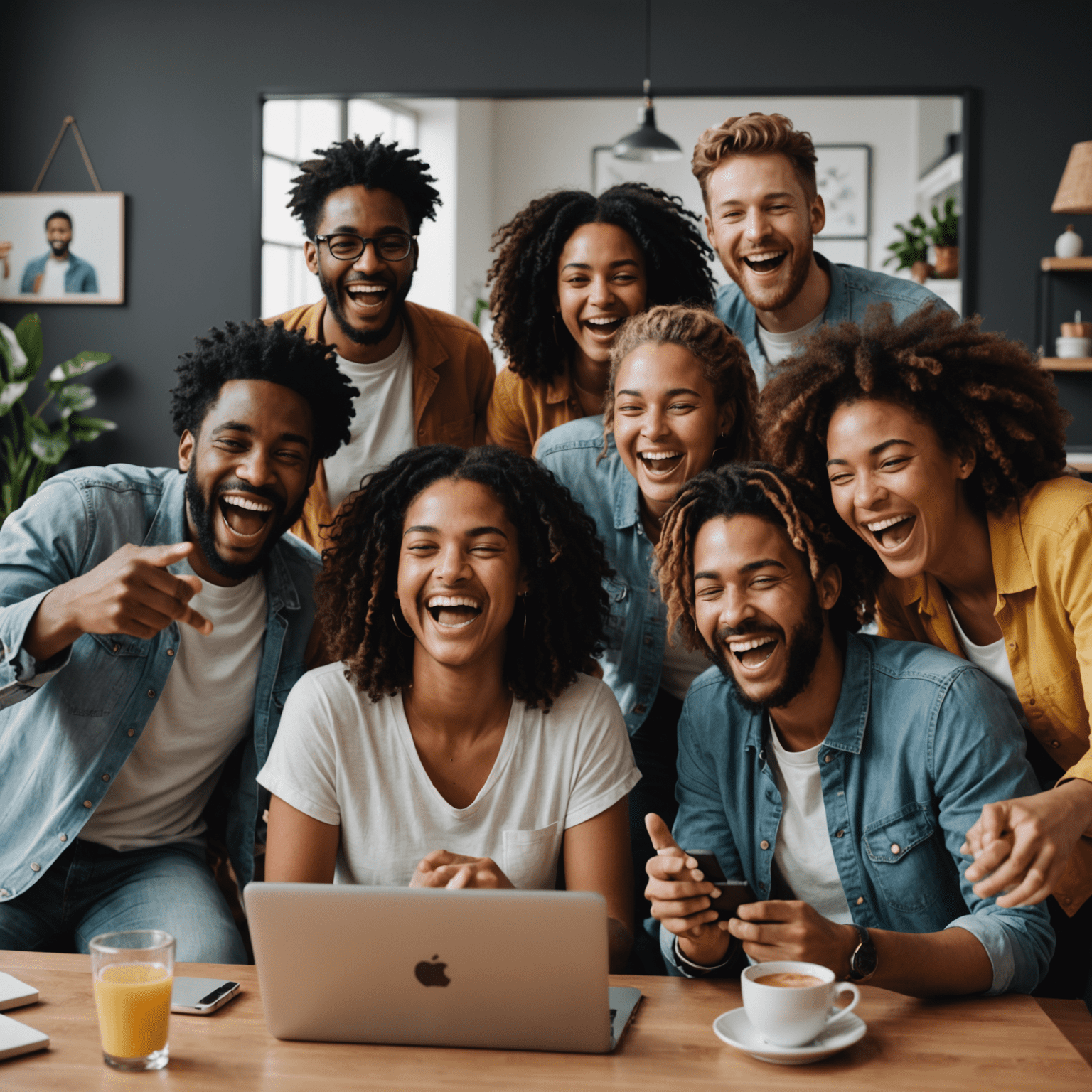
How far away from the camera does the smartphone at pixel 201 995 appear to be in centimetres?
139

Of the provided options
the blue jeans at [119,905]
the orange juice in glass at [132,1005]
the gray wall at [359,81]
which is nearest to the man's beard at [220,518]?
the blue jeans at [119,905]

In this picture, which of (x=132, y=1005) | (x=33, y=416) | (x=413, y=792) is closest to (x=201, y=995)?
(x=132, y=1005)

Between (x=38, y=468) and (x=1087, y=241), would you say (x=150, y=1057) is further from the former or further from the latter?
(x=1087, y=241)

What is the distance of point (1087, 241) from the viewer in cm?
504

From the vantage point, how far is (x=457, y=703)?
1932 mm

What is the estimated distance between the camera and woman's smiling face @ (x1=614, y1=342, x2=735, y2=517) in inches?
88.9

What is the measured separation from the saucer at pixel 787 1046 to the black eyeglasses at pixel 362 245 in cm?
197

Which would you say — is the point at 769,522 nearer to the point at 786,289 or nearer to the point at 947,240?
the point at 786,289

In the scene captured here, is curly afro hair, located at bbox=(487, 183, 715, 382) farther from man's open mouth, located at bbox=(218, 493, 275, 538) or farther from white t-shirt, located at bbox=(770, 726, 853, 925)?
white t-shirt, located at bbox=(770, 726, 853, 925)

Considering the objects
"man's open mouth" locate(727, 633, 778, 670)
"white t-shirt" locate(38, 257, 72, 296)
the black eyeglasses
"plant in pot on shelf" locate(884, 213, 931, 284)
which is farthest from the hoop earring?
"white t-shirt" locate(38, 257, 72, 296)

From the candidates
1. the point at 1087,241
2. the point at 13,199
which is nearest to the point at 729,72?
the point at 1087,241

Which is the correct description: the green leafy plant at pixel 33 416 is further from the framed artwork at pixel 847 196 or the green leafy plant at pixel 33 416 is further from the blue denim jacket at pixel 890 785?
the blue denim jacket at pixel 890 785

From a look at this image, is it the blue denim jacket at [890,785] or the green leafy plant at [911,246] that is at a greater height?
the green leafy plant at [911,246]

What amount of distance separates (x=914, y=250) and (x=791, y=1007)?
14.8 ft
